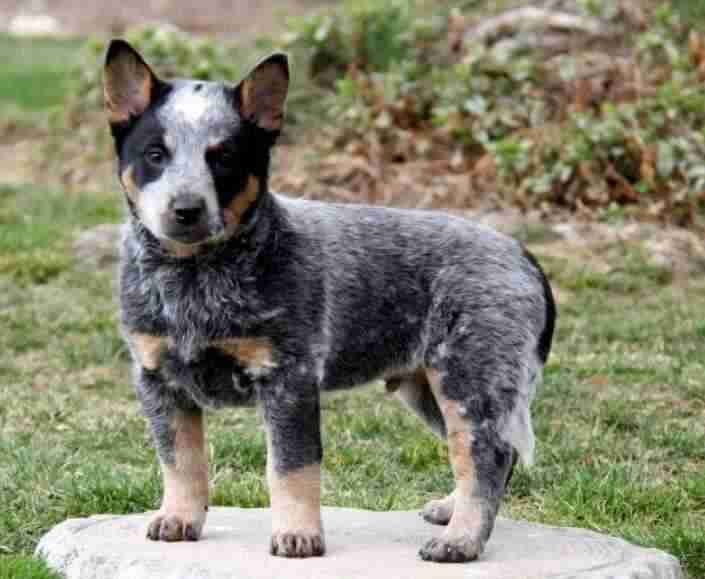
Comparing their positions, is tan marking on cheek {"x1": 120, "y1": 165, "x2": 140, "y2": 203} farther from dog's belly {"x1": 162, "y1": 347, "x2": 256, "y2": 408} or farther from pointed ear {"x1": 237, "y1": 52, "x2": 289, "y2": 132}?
dog's belly {"x1": 162, "y1": 347, "x2": 256, "y2": 408}

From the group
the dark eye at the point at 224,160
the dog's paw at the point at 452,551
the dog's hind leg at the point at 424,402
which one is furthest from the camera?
the dog's hind leg at the point at 424,402

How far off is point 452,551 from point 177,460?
36.3 inches

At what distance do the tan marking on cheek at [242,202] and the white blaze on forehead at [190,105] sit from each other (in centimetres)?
24

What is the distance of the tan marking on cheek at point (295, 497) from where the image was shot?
469 centimetres

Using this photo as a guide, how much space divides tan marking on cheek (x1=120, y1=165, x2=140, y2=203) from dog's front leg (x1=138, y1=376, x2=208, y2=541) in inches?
23.6

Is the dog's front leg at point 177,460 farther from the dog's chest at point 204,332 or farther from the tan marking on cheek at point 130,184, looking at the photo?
the tan marking on cheek at point 130,184

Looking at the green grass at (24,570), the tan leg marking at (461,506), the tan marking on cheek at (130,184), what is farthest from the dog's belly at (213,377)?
the green grass at (24,570)

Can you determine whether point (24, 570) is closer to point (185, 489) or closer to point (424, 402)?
point (185, 489)

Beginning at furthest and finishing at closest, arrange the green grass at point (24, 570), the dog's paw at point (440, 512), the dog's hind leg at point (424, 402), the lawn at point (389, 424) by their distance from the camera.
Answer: the lawn at point (389, 424), the dog's paw at point (440, 512), the dog's hind leg at point (424, 402), the green grass at point (24, 570)

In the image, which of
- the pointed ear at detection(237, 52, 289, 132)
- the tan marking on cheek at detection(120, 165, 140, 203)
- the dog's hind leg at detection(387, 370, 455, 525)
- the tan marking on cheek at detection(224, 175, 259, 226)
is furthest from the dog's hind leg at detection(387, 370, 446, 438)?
the tan marking on cheek at detection(120, 165, 140, 203)

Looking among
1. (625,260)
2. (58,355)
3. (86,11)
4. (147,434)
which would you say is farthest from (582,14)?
(86,11)

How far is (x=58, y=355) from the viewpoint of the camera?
860 cm

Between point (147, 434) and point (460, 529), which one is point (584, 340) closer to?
point (147, 434)

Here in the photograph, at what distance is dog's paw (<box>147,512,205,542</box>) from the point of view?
197 inches
